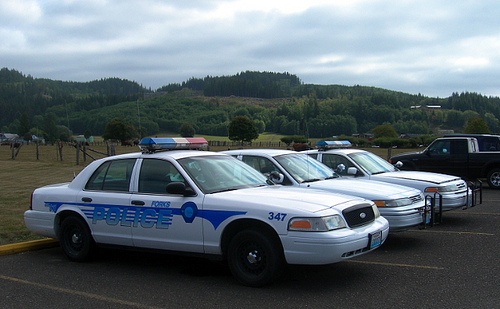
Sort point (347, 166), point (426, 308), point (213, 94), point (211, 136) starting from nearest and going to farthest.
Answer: point (426, 308) → point (347, 166) → point (211, 136) → point (213, 94)

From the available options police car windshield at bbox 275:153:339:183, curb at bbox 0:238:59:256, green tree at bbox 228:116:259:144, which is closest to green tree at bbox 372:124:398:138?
green tree at bbox 228:116:259:144

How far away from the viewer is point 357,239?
596cm

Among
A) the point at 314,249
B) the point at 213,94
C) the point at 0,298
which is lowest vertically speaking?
the point at 0,298

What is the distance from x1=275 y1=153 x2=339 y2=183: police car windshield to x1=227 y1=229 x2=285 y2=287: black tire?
10.3ft

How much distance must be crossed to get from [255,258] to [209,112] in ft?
148

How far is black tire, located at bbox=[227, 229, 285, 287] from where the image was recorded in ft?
19.5

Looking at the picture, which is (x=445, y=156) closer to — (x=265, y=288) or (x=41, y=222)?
(x=265, y=288)

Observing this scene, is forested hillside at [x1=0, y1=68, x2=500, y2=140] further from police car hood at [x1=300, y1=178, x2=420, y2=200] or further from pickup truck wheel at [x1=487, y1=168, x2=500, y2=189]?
pickup truck wheel at [x1=487, y1=168, x2=500, y2=189]

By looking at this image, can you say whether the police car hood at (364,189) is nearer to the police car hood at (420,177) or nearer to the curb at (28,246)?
the police car hood at (420,177)

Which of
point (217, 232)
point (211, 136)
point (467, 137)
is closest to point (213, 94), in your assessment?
point (211, 136)

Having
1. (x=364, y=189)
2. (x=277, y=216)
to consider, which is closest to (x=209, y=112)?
(x=364, y=189)

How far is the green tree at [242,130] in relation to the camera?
4463 cm

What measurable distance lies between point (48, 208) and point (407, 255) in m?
5.28

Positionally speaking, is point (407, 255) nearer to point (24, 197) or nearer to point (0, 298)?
point (0, 298)
